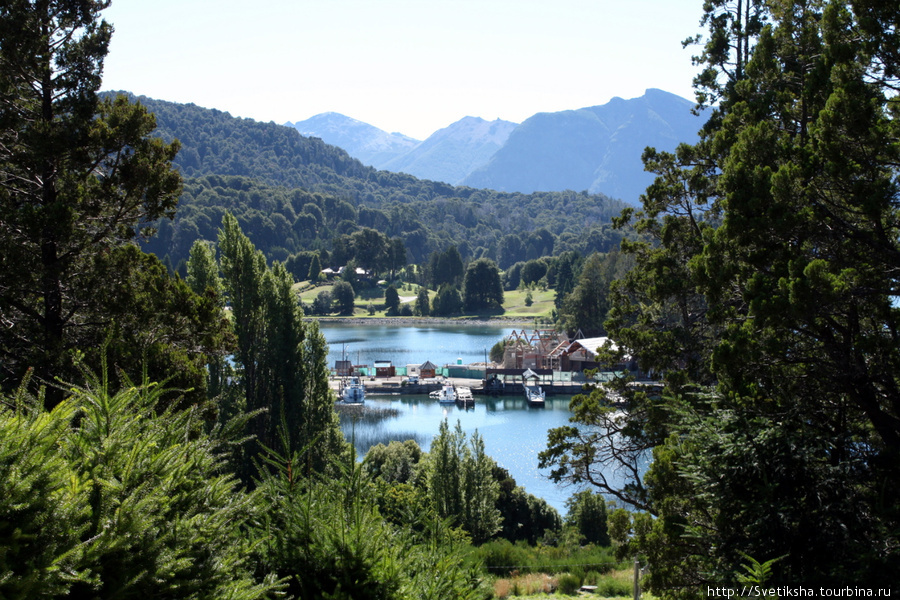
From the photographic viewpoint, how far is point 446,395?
46500 mm

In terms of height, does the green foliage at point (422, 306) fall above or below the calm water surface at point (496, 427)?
above

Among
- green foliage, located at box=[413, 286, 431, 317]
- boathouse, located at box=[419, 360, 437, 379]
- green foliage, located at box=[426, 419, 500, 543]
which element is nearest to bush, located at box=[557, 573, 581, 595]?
green foliage, located at box=[426, 419, 500, 543]

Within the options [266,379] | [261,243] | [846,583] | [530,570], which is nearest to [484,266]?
[261,243]

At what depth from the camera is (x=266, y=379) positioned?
1784 cm

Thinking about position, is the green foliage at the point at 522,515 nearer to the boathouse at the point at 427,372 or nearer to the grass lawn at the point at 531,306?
the boathouse at the point at 427,372

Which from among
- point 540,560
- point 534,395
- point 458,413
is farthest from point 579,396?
point 534,395

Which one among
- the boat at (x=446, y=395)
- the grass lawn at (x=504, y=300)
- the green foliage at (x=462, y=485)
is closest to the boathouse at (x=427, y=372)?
the boat at (x=446, y=395)

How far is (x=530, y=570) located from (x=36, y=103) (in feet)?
34.8

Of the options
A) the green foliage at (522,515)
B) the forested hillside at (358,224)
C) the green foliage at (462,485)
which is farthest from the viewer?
the forested hillside at (358,224)

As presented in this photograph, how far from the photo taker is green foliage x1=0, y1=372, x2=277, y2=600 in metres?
2.57

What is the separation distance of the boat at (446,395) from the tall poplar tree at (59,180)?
124 ft

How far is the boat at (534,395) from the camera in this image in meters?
45.0

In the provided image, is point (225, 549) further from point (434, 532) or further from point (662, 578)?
point (662, 578)

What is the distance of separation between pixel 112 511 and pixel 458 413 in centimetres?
4121
